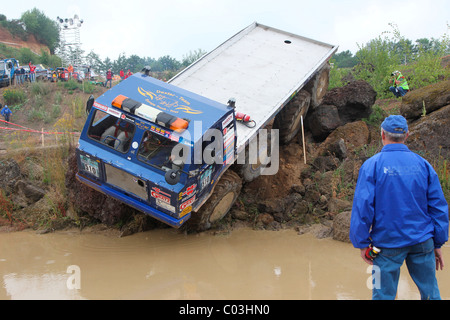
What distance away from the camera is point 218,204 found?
23.4 ft

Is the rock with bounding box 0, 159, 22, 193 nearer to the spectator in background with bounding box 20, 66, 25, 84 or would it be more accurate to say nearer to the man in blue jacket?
the man in blue jacket

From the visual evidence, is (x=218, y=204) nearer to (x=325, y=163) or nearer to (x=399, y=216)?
(x=325, y=163)

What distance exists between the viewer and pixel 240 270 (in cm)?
607

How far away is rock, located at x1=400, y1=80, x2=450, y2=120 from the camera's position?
31.3 feet

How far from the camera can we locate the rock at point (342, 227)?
6.80 m

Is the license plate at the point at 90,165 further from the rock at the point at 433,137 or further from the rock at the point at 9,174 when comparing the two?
the rock at the point at 433,137

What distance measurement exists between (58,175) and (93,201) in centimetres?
134

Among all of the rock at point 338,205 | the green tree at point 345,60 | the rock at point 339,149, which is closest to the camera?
the rock at point 338,205

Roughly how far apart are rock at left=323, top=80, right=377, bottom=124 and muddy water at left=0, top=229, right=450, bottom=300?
486cm

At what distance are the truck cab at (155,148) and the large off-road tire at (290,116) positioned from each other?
2961mm

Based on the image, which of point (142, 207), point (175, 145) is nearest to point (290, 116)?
point (175, 145)

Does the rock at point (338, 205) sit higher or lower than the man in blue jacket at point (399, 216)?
lower

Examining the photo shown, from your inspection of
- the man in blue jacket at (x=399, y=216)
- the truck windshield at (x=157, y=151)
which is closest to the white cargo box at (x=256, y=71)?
→ the truck windshield at (x=157, y=151)

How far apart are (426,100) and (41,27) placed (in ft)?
160
